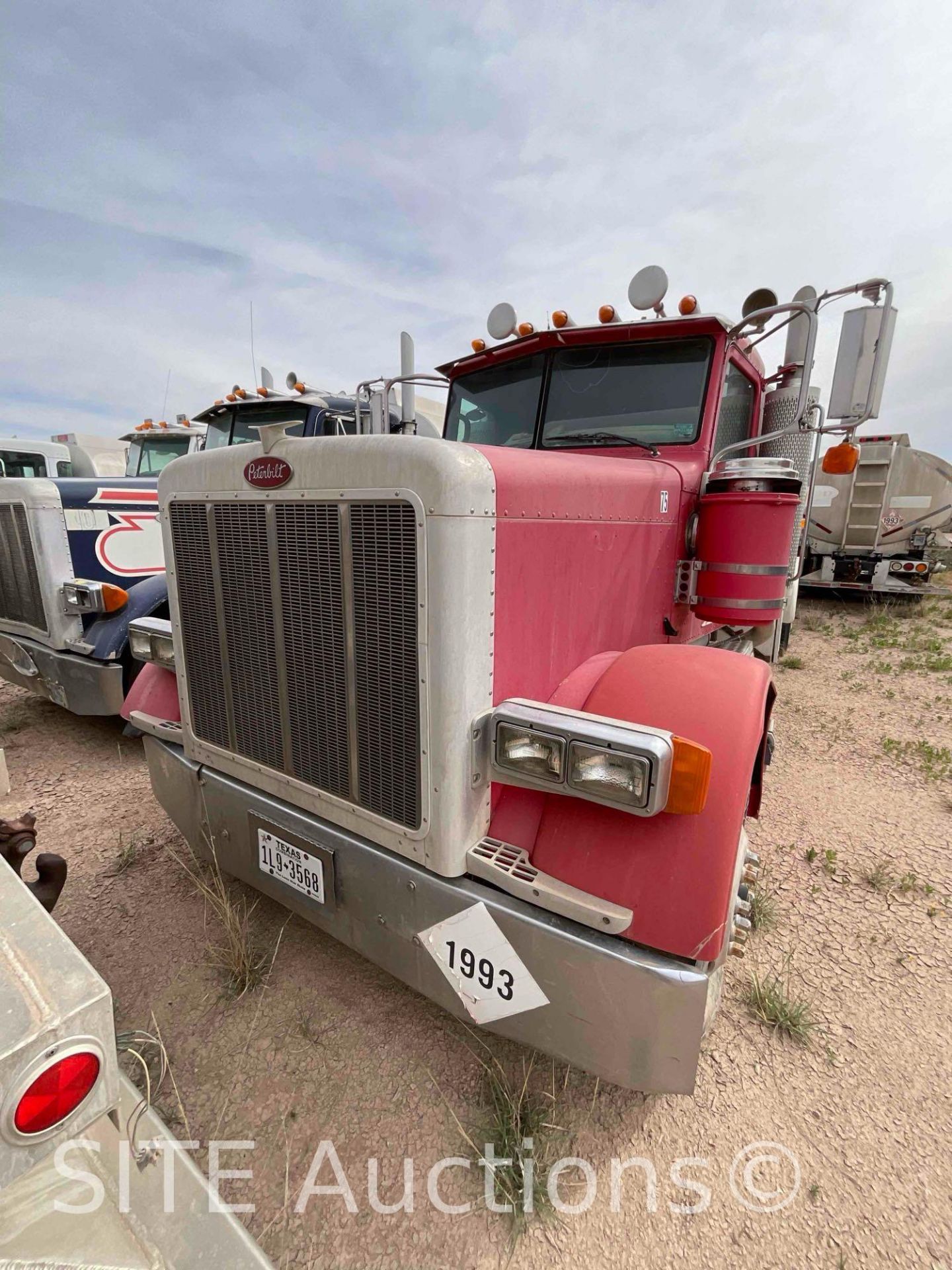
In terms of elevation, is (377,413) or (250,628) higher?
(377,413)

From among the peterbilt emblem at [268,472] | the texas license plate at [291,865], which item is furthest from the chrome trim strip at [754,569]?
the texas license plate at [291,865]

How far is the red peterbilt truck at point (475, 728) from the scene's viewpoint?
5.15 feet

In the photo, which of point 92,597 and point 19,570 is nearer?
point 92,597

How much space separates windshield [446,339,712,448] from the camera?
3023mm

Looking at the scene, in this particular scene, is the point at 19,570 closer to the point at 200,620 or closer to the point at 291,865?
the point at 200,620

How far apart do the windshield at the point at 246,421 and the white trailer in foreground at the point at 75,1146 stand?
15.2 ft

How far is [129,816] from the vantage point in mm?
3639

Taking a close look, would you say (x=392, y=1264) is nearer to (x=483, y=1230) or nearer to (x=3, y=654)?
(x=483, y=1230)

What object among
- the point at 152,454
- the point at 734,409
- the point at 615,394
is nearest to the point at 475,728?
the point at 615,394

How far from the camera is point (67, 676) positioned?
13.8 feet

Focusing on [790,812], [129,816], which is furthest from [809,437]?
[129,816]

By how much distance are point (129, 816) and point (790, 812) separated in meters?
4.09

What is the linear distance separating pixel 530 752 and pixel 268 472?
46.8 inches

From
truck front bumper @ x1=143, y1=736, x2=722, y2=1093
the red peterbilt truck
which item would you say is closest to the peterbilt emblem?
the red peterbilt truck
